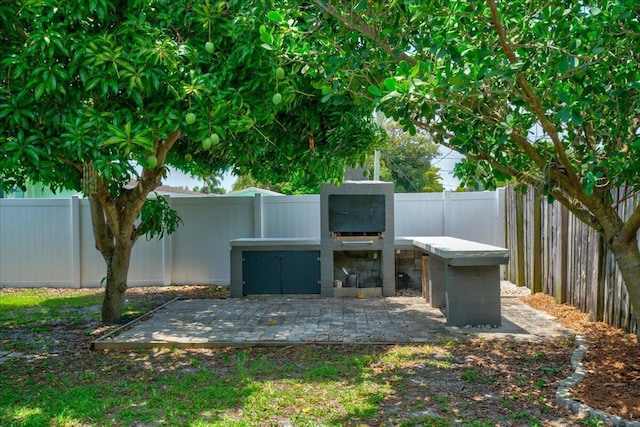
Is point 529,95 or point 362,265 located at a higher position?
point 529,95

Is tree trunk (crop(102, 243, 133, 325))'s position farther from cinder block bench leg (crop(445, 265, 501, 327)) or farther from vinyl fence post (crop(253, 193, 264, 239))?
cinder block bench leg (crop(445, 265, 501, 327))

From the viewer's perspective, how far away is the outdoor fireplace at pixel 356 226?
853cm

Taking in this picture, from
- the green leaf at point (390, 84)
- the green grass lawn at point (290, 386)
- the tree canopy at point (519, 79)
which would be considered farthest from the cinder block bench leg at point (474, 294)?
the green leaf at point (390, 84)

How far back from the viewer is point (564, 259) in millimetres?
7078

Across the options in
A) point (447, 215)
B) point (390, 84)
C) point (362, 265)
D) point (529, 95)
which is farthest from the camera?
point (447, 215)

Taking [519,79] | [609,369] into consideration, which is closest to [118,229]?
[519,79]

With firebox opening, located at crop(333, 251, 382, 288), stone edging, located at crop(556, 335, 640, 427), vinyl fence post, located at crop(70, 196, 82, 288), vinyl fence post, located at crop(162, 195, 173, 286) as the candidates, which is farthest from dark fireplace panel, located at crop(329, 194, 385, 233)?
vinyl fence post, located at crop(70, 196, 82, 288)

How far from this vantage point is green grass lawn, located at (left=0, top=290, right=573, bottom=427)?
3660 millimetres

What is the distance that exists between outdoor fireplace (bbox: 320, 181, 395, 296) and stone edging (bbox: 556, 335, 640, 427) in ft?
13.0

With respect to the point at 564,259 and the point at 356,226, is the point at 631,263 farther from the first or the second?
the point at 356,226

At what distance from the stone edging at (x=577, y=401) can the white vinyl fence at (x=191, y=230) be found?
551cm

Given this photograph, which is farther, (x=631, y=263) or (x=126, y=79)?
(x=126, y=79)

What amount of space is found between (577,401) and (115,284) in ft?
17.7

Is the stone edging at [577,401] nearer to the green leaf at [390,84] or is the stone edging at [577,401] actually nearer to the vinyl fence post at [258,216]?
the green leaf at [390,84]
